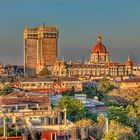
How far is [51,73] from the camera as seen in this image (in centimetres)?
12538

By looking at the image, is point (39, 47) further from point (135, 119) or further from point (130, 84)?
point (135, 119)

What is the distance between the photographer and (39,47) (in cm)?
14512

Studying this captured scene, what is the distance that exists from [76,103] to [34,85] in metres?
40.6

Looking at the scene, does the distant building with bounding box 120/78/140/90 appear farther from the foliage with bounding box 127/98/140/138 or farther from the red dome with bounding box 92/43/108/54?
the foliage with bounding box 127/98/140/138

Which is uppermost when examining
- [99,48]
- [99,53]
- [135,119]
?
[99,48]

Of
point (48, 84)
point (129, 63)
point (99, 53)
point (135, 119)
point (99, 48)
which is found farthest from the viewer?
point (99, 48)

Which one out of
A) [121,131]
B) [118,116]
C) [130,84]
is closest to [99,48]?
[130,84]

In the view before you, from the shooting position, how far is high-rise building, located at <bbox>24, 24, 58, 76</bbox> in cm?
14400

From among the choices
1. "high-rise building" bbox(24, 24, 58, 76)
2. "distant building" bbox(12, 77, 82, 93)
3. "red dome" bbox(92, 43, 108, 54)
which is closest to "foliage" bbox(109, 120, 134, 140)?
"distant building" bbox(12, 77, 82, 93)

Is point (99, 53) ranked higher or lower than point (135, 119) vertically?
higher

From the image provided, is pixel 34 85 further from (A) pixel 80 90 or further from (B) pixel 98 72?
(B) pixel 98 72

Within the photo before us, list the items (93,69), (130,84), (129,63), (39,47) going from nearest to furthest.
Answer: (130,84), (93,69), (129,63), (39,47)

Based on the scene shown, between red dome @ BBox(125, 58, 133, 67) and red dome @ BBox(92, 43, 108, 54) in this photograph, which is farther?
red dome @ BBox(92, 43, 108, 54)

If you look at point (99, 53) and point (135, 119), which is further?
point (99, 53)
